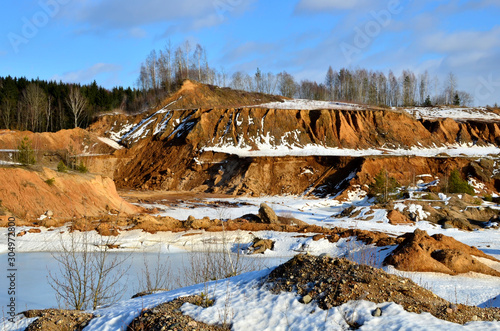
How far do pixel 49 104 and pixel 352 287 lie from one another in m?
64.5

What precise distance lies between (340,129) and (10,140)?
1586 inches

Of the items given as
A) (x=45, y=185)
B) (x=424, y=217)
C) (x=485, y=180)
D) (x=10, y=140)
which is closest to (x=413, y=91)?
(x=485, y=180)

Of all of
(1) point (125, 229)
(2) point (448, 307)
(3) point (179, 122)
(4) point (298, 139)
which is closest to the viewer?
(2) point (448, 307)

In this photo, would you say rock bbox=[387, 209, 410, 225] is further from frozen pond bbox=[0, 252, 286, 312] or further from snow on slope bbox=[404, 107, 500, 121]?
snow on slope bbox=[404, 107, 500, 121]

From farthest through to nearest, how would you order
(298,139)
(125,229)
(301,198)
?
(298,139), (301,198), (125,229)

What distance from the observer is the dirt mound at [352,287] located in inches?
246

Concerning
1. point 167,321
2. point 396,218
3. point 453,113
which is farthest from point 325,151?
point 167,321

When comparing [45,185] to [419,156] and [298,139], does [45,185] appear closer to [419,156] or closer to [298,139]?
[298,139]

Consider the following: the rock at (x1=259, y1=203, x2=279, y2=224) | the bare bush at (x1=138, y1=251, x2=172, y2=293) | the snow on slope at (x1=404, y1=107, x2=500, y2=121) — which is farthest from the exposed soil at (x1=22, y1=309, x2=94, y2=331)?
the snow on slope at (x1=404, y1=107, x2=500, y2=121)

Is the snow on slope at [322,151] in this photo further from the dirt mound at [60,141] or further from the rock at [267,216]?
the rock at [267,216]

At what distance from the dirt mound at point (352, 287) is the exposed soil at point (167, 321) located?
4.63 feet

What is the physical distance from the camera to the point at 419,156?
4566cm

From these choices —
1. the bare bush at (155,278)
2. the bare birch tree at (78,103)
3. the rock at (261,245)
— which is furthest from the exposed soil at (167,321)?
the bare birch tree at (78,103)

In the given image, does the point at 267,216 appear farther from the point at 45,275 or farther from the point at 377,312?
the point at 377,312
